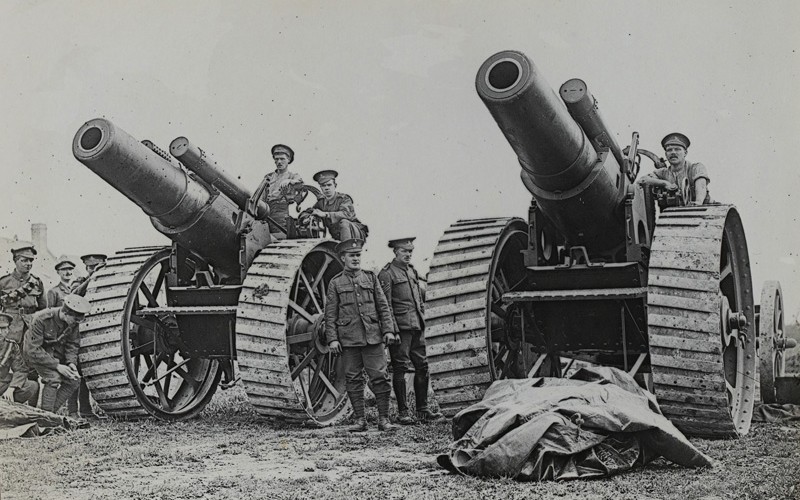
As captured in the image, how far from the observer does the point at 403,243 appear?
9000mm

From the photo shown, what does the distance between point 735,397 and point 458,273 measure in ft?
7.89

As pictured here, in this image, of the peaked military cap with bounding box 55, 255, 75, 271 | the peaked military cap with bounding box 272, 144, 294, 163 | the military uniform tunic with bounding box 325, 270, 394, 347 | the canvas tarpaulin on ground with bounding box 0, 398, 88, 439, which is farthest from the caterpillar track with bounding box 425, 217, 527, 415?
the peaked military cap with bounding box 55, 255, 75, 271

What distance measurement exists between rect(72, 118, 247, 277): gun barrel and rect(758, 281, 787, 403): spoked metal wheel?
5.07 metres

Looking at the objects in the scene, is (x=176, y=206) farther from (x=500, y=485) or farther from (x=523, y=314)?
(x=500, y=485)

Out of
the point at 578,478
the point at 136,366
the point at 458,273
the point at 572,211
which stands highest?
the point at 572,211

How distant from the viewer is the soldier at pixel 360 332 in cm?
764

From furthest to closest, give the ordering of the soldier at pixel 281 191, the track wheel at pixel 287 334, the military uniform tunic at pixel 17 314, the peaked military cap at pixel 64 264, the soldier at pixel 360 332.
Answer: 1. the peaked military cap at pixel 64 264
2. the soldier at pixel 281 191
3. the military uniform tunic at pixel 17 314
4. the soldier at pixel 360 332
5. the track wheel at pixel 287 334

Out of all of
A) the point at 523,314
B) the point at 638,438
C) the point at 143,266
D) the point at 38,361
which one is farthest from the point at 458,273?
the point at 38,361

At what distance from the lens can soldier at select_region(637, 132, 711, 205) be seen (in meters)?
7.81

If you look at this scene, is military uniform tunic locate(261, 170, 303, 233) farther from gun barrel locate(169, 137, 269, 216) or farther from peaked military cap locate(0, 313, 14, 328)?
peaked military cap locate(0, 313, 14, 328)

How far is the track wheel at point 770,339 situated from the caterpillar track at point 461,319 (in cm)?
272

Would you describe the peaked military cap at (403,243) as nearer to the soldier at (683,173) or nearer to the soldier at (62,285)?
the soldier at (683,173)

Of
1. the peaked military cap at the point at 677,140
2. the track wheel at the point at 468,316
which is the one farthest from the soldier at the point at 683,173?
the track wheel at the point at 468,316

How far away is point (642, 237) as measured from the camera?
7219 millimetres
